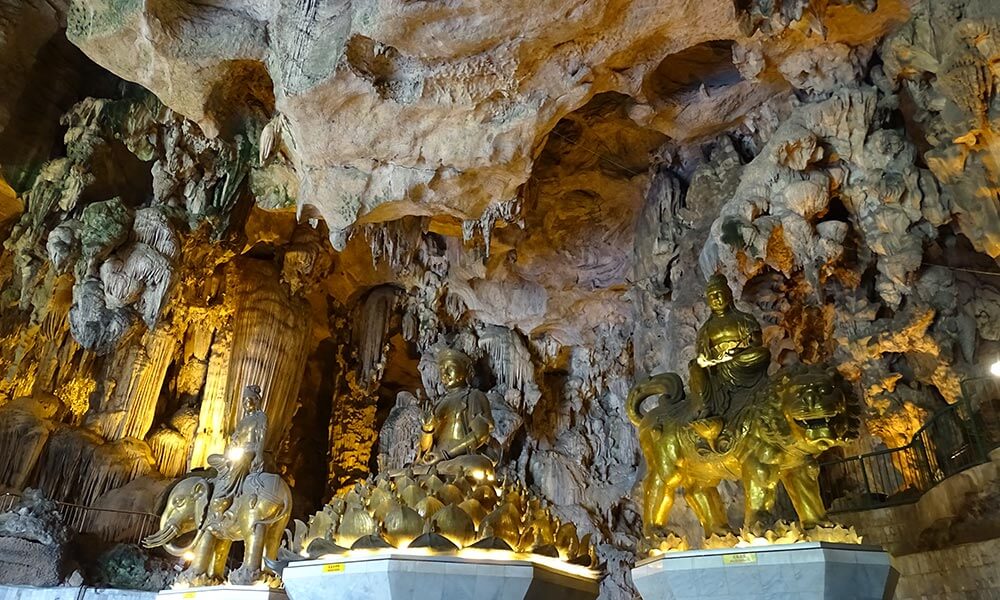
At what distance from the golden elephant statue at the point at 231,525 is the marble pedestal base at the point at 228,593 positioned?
0.19 meters

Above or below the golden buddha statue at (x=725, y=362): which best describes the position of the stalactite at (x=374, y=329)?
above

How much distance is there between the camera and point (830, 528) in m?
3.42

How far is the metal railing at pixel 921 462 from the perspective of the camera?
6.68 meters

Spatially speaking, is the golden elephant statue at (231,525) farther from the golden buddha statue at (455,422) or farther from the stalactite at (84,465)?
the stalactite at (84,465)

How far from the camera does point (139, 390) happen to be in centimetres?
821

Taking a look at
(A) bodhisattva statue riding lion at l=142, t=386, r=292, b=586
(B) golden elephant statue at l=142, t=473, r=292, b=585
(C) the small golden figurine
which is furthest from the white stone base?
(C) the small golden figurine

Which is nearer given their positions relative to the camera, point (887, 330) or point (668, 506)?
point (668, 506)

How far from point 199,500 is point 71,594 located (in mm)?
1529

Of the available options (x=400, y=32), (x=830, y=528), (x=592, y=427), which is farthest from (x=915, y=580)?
(x=400, y=32)

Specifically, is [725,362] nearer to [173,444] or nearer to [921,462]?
[921,462]

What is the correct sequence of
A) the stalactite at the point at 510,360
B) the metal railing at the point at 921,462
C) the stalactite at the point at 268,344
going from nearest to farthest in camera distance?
the metal railing at the point at 921,462 → the stalactite at the point at 268,344 → the stalactite at the point at 510,360

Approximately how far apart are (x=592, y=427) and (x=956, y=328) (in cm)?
424

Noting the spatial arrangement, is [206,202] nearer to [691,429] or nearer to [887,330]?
[691,429]

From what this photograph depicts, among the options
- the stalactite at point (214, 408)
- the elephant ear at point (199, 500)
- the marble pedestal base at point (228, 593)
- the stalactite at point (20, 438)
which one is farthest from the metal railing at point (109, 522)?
the marble pedestal base at point (228, 593)
